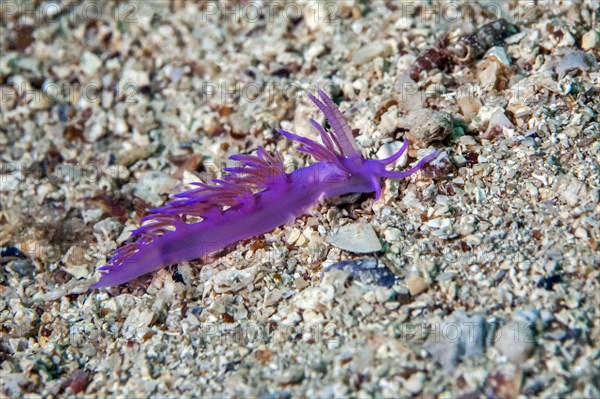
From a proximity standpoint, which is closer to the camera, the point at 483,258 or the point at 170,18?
the point at 483,258

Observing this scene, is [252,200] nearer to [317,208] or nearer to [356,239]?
[317,208]

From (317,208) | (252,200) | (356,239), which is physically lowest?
(356,239)

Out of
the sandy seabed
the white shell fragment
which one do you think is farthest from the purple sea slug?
the white shell fragment

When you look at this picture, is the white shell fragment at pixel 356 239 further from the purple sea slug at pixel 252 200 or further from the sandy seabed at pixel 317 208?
the purple sea slug at pixel 252 200

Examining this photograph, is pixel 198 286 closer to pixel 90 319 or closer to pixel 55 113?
pixel 90 319

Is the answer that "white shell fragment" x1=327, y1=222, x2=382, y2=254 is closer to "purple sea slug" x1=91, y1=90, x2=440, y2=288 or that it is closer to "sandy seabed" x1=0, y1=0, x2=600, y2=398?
"sandy seabed" x1=0, y1=0, x2=600, y2=398

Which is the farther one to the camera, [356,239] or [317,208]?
[317,208]

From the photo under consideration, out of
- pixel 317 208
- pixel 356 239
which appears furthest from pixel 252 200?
pixel 356 239

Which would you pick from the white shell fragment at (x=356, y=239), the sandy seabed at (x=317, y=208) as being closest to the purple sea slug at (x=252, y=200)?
the sandy seabed at (x=317, y=208)

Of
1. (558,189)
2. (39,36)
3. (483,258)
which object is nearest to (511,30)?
(558,189)
